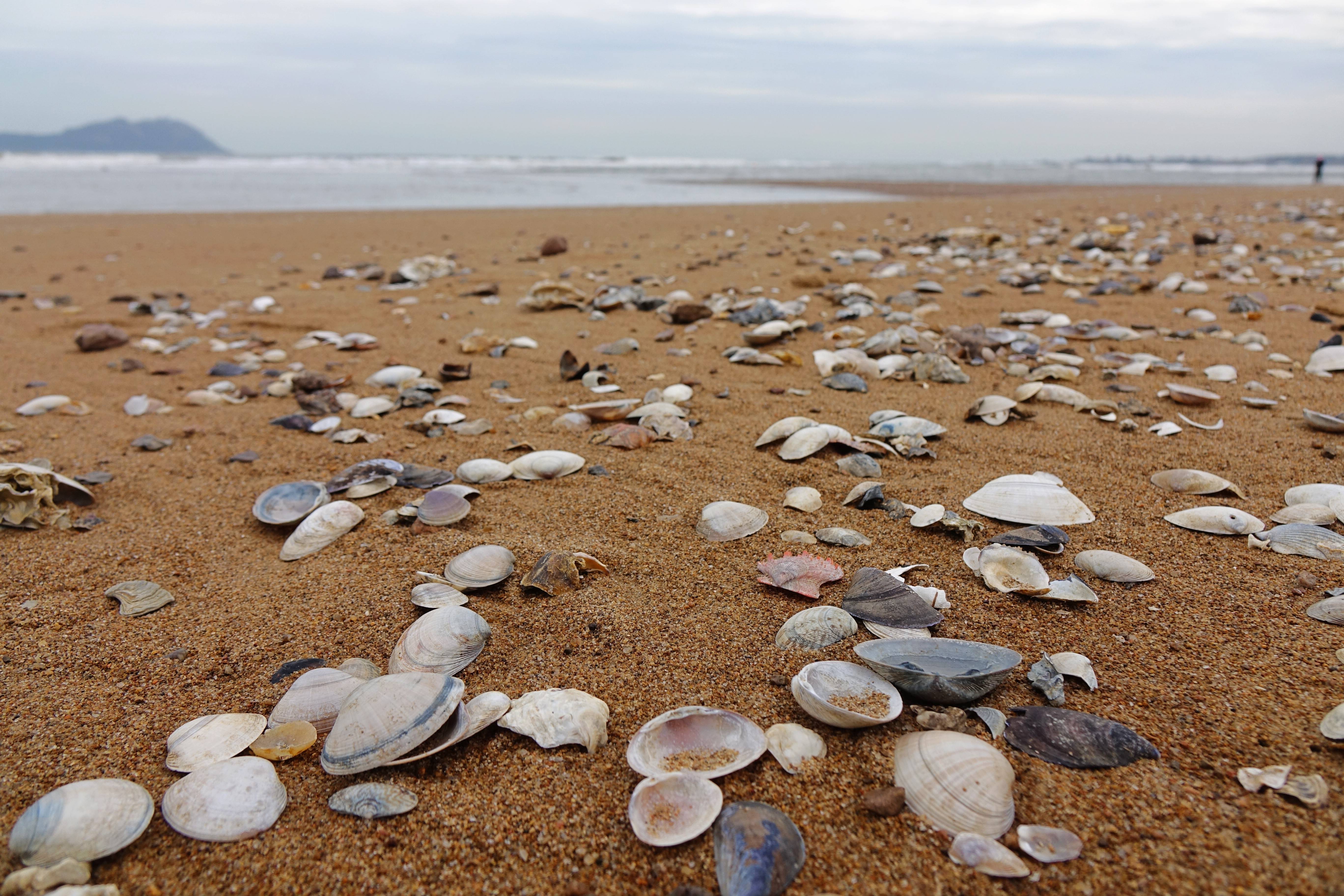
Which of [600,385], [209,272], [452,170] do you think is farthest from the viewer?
[452,170]

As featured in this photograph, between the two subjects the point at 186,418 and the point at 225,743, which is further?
the point at 186,418

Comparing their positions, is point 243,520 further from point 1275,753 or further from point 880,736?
point 1275,753

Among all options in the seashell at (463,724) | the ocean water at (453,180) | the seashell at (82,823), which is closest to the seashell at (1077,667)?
the seashell at (463,724)

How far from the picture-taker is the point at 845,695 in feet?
5.31

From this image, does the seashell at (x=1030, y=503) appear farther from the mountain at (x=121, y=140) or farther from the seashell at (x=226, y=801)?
the mountain at (x=121, y=140)

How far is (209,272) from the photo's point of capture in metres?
8.16

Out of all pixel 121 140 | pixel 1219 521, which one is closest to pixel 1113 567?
pixel 1219 521

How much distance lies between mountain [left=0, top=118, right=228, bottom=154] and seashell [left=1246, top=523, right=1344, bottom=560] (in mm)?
83191

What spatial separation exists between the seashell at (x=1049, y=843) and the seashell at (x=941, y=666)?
0.33 metres

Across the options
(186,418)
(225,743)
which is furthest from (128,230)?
(225,743)

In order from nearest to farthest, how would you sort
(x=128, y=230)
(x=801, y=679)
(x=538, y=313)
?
(x=801, y=679) → (x=538, y=313) → (x=128, y=230)

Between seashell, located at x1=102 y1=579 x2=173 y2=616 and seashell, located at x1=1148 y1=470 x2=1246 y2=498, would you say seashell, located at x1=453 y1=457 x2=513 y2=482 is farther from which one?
seashell, located at x1=1148 y1=470 x2=1246 y2=498

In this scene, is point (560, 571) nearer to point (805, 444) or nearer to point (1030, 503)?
point (805, 444)

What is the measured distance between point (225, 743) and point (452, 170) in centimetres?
3349
